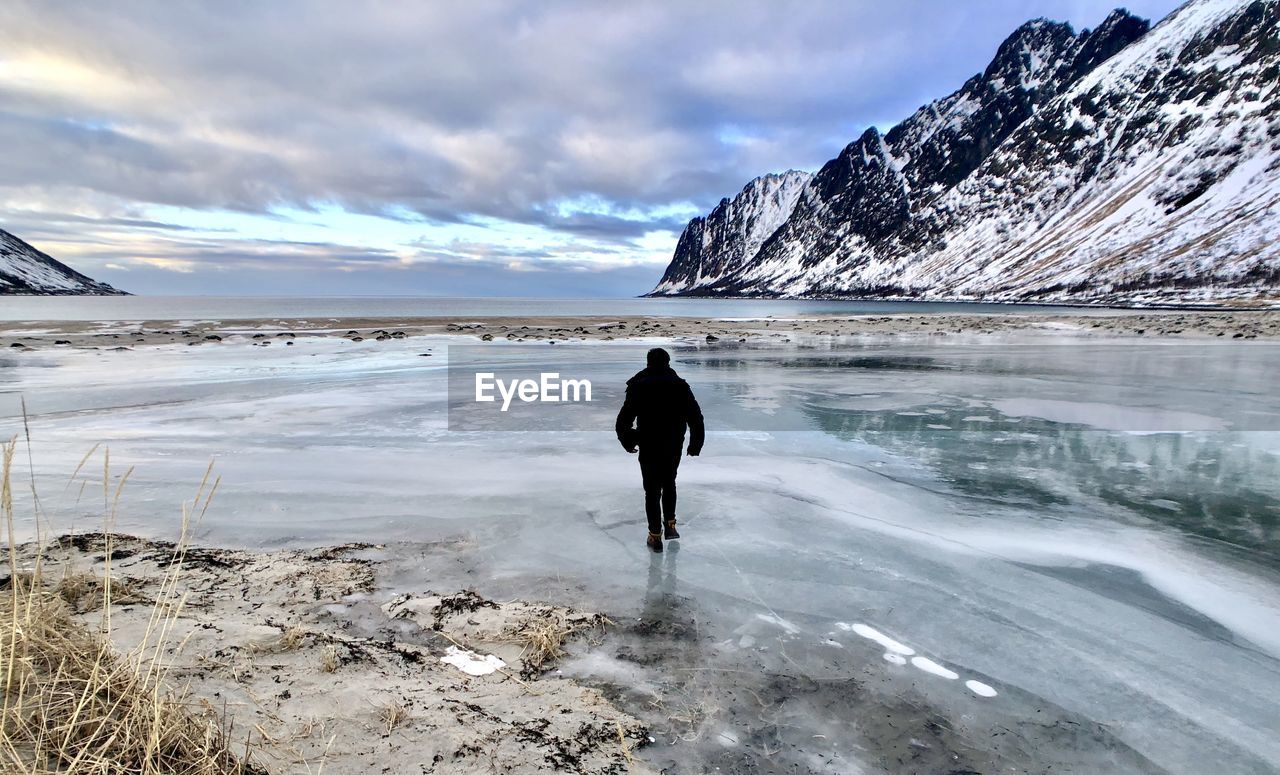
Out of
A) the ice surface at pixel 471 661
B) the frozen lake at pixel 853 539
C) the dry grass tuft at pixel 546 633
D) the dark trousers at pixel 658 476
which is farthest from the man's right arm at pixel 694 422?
the ice surface at pixel 471 661

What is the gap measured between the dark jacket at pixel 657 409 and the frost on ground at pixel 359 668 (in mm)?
1992

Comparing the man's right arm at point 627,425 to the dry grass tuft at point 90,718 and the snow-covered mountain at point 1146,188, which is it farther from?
the snow-covered mountain at point 1146,188

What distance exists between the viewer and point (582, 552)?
235 inches

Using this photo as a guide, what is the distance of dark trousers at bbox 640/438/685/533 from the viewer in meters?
6.05

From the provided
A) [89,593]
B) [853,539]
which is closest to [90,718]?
[89,593]

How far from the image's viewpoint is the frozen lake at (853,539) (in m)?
3.62

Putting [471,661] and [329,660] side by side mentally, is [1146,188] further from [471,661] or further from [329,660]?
[329,660]

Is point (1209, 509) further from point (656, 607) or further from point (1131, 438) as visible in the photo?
point (656, 607)

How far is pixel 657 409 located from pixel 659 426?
0.17m

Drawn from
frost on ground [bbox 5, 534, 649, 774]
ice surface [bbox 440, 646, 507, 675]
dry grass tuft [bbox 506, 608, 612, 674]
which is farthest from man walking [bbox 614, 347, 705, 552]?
ice surface [bbox 440, 646, 507, 675]

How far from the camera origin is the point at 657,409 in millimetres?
6207

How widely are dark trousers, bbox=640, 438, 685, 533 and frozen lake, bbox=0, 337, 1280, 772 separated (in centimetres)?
40

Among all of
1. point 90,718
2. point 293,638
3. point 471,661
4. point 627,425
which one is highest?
point 627,425

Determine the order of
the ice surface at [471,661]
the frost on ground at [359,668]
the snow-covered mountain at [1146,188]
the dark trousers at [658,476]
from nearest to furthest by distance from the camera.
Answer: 1. the frost on ground at [359,668]
2. the ice surface at [471,661]
3. the dark trousers at [658,476]
4. the snow-covered mountain at [1146,188]
